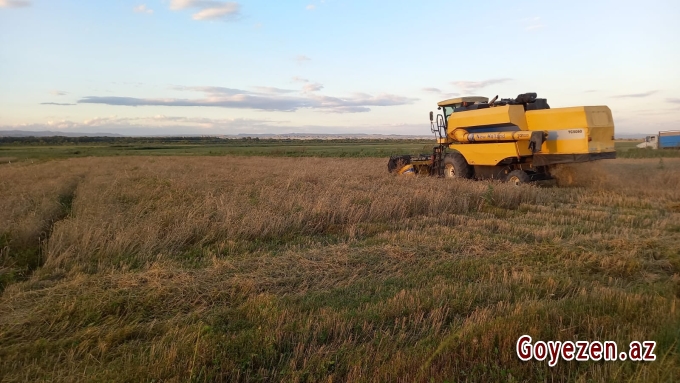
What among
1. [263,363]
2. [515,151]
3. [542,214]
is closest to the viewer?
[263,363]

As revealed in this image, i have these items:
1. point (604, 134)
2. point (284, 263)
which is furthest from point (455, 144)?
point (284, 263)

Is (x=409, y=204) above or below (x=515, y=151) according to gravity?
below

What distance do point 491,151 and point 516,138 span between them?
121cm

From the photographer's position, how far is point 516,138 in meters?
12.8

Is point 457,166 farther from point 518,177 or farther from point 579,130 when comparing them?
point 579,130

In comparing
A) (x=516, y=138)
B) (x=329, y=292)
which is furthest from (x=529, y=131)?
(x=329, y=292)

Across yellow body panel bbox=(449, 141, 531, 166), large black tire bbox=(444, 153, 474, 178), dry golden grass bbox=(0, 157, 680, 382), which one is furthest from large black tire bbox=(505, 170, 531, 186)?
dry golden grass bbox=(0, 157, 680, 382)

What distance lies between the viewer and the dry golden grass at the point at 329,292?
3391mm

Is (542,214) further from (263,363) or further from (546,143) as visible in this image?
(263,363)

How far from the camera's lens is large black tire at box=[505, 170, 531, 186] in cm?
1292

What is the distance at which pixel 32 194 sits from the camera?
41.3ft

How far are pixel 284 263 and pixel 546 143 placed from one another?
9884mm

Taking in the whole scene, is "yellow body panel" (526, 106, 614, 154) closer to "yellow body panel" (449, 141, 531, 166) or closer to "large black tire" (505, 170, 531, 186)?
"yellow body panel" (449, 141, 531, 166)

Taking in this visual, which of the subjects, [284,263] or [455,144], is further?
[455,144]
